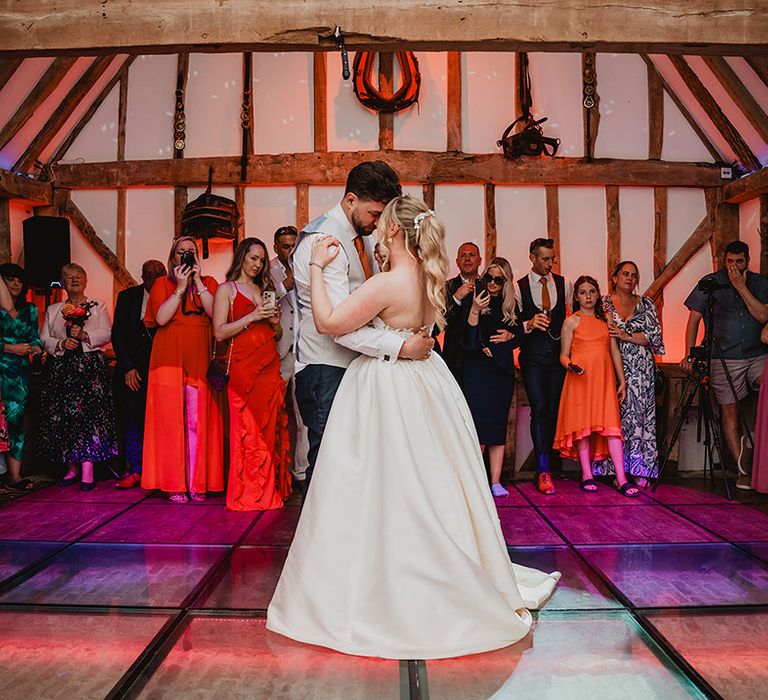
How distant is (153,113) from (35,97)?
1235mm

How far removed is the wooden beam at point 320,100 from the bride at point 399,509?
172 inches

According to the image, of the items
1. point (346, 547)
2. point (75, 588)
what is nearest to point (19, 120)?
point (75, 588)

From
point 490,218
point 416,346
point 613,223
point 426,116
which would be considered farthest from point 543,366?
point 426,116

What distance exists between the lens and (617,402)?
5035mm

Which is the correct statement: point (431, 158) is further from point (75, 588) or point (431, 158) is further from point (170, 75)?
point (75, 588)

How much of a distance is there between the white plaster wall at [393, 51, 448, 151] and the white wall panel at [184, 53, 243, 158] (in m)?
1.50

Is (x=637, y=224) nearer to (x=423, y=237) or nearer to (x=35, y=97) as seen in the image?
(x=423, y=237)

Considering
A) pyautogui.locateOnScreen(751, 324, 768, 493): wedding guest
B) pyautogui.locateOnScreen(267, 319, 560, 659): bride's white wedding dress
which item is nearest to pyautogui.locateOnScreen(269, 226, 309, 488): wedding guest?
pyautogui.locateOnScreen(267, 319, 560, 659): bride's white wedding dress

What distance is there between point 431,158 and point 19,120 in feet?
11.3

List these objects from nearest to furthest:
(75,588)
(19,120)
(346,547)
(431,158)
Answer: (346,547), (75,588), (19,120), (431,158)

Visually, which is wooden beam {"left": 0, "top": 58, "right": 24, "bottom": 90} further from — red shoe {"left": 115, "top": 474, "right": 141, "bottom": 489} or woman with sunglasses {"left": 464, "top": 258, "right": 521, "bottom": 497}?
woman with sunglasses {"left": 464, "top": 258, "right": 521, "bottom": 497}

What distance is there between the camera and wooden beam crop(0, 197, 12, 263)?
6258 mm

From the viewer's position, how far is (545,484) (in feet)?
16.5

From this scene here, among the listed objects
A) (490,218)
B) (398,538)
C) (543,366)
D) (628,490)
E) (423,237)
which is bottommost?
(628,490)
